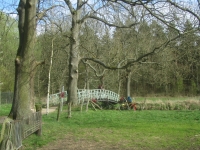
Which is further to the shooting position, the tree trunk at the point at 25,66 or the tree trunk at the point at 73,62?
the tree trunk at the point at 73,62

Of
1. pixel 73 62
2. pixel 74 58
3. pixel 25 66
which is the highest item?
pixel 74 58

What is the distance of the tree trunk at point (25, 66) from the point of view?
10.8m

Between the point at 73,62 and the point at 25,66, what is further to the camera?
the point at 73,62

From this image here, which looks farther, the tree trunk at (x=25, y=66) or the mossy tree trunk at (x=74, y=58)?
the mossy tree trunk at (x=74, y=58)

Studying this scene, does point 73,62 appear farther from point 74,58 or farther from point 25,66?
point 25,66

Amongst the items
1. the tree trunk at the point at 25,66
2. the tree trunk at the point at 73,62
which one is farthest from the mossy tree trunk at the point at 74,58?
the tree trunk at the point at 25,66

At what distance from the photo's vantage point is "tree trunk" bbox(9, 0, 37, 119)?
1079cm

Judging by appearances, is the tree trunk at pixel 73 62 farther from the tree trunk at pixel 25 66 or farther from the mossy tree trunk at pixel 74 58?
the tree trunk at pixel 25 66

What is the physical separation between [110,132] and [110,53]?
2372cm

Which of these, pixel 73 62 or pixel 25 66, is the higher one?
pixel 73 62

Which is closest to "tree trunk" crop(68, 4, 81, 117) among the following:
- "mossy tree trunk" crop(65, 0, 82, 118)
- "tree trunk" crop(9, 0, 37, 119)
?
"mossy tree trunk" crop(65, 0, 82, 118)

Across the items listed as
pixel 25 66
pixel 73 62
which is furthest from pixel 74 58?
pixel 25 66

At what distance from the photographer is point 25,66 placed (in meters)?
10.9

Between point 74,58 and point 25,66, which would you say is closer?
point 25,66
